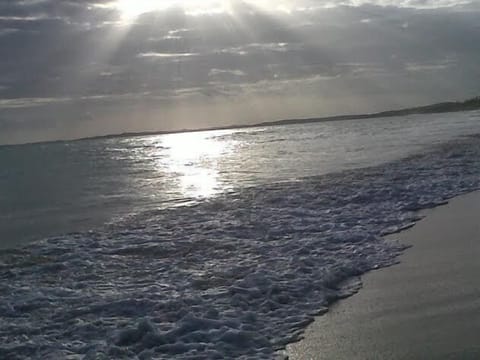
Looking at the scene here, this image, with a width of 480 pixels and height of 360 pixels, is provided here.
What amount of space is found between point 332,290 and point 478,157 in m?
15.4

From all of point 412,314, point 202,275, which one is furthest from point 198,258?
point 412,314

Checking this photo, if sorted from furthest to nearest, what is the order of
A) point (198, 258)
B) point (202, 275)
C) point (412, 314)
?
point (198, 258)
point (202, 275)
point (412, 314)

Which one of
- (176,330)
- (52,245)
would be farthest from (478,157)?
(176,330)

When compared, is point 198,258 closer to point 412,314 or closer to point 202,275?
point 202,275

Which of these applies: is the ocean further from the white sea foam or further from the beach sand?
the beach sand

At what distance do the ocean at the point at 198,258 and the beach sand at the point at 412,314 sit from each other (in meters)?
0.32

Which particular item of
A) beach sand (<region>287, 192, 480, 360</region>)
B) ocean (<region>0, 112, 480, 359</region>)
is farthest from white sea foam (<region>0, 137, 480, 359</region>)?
beach sand (<region>287, 192, 480, 360</region>)

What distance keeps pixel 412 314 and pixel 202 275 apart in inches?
132

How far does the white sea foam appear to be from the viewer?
6.14 meters

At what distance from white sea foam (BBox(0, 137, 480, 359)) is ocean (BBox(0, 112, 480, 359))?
0.02 meters

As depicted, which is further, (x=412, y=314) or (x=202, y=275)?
(x=202, y=275)

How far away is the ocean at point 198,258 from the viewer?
246 inches

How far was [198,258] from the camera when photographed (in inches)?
379

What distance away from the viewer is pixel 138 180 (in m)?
24.6
